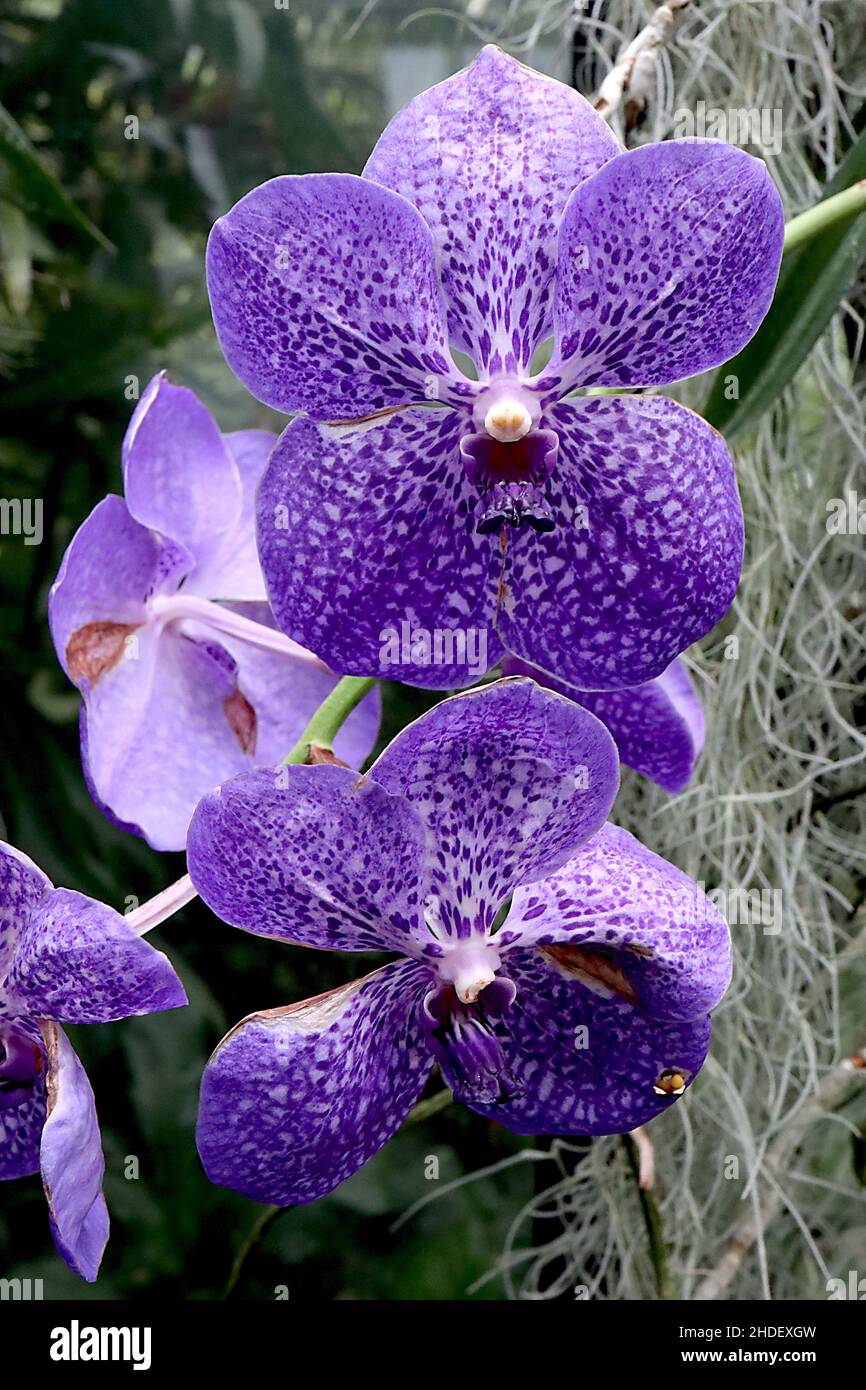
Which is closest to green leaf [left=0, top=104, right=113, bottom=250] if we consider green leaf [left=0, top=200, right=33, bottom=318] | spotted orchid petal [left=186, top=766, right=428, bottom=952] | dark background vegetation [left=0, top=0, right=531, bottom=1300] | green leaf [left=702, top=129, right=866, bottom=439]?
green leaf [left=0, top=200, right=33, bottom=318]

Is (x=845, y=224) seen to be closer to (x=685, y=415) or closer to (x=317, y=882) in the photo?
(x=685, y=415)

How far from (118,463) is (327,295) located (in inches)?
26.6

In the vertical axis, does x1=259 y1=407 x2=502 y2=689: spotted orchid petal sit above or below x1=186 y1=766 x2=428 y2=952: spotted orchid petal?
above

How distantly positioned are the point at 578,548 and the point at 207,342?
69 cm

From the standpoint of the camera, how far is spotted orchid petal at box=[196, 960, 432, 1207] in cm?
30

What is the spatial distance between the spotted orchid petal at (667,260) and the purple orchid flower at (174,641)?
0.17 metres

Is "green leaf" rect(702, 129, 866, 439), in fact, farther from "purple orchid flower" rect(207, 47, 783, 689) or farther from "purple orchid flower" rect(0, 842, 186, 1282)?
"purple orchid flower" rect(0, 842, 186, 1282)

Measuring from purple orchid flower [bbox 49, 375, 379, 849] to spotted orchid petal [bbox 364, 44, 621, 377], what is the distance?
135mm

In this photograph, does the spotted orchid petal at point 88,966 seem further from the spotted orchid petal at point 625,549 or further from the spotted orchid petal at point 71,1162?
the spotted orchid petal at point 625,549

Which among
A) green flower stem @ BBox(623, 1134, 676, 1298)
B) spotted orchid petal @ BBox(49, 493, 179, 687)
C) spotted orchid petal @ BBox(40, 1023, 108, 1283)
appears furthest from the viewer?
green flower stem @ BBox(623, 1134, 676, 1298)

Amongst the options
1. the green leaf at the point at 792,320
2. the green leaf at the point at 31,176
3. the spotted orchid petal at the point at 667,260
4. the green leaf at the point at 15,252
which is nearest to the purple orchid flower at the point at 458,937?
the spotted orchid petal at the point at 667,260

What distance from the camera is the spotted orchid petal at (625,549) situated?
323mm
